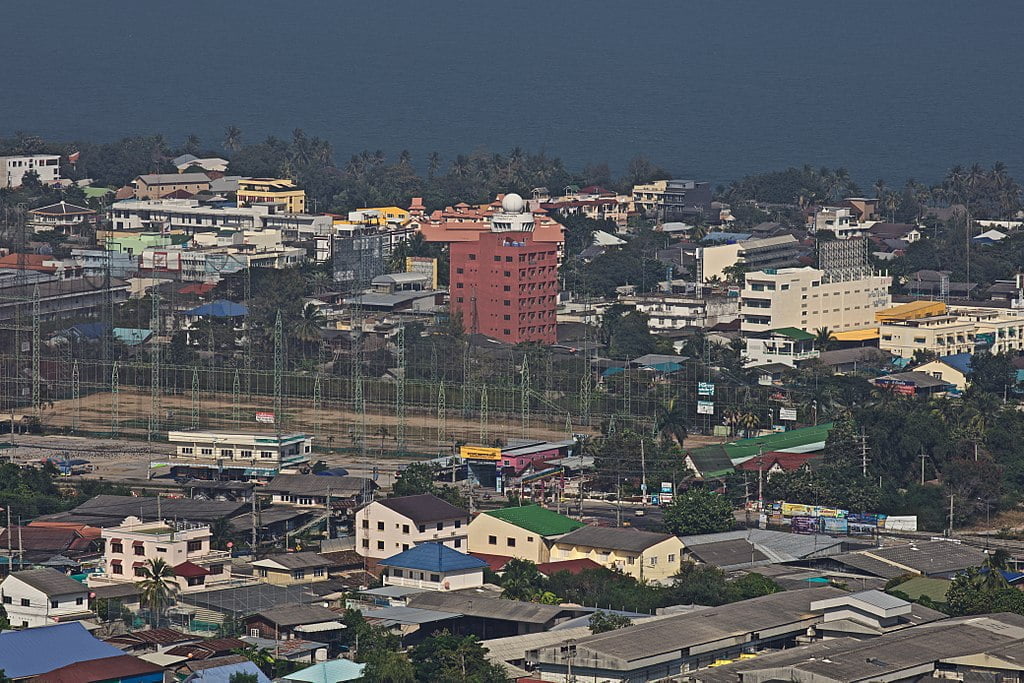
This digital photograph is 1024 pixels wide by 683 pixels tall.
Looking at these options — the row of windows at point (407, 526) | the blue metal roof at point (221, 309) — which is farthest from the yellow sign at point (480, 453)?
the blue metal roof at point (221, 309)

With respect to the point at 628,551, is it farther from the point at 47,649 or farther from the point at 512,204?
the point at 512,204

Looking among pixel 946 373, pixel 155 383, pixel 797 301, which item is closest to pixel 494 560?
pixel 155 383

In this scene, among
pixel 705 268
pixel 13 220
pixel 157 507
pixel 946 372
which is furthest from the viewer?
pixel 13 220

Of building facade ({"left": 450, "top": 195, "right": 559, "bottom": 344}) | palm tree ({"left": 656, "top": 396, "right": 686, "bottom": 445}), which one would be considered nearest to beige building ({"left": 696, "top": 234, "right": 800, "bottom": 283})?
building facade ({"left": 450, "top": 195, "right": 559, "bottom": 344})

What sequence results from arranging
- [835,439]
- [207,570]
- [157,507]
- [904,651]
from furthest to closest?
[835,439] → [157,507] → [207,570] → [904,651]

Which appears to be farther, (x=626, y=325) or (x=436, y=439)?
(x=626, y=325)

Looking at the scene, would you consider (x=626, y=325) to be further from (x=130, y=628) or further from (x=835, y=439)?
(x=130, y=628)

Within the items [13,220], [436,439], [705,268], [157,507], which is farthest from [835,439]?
[13,220]
